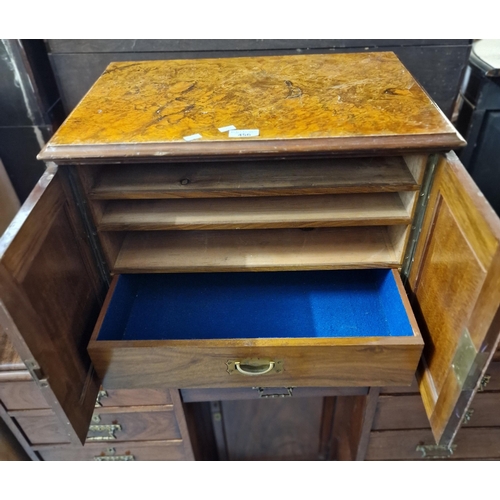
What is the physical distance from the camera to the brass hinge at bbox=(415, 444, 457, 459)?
3.31ft

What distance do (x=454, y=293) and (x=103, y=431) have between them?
31.1 inches

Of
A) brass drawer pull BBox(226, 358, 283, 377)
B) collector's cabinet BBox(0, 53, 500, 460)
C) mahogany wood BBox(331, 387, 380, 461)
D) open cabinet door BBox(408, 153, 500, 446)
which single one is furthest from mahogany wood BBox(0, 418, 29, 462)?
open cabinet door BBox(408, 153, 500, 446)

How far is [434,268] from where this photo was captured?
2.33 feet

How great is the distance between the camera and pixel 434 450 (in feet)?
3.36

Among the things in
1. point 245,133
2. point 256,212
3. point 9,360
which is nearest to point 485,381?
point 256,212

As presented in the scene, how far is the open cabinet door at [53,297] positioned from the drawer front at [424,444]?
644 mm

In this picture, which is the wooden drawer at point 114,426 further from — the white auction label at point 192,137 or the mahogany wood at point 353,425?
the white auction label at point 192,137

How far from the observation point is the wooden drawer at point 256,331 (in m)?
0.72

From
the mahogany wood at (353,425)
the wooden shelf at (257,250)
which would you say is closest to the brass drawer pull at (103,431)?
the wooden shelf at (257,250)

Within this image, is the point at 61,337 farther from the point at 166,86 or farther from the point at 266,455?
the point at 266,455

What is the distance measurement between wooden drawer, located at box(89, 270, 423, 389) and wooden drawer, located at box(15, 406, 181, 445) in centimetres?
20

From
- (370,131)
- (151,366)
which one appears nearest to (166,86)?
(370,131)

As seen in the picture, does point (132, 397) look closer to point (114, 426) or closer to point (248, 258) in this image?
point (114, 426)

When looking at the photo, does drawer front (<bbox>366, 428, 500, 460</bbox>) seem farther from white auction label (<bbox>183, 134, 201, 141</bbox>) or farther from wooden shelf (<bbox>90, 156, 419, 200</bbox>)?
white auction label (<bbox>183, 134, 201, 141</bbox>)
